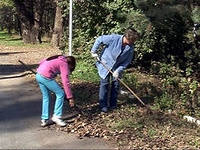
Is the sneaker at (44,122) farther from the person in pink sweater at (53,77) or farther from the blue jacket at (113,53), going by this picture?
the blue jacket at (113,53)

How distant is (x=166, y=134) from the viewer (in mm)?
7605

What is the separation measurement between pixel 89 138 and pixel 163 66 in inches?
206

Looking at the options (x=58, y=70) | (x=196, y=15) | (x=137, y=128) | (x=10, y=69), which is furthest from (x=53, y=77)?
(x=10, y=69)

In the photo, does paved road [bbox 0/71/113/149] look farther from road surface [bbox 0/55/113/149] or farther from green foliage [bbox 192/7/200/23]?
green foliage [bbox 192/7/200/23]

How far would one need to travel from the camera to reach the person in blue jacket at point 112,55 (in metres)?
8.73

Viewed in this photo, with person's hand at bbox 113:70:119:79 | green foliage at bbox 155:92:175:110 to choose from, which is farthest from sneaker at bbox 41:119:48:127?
green foliage at bbox 155:92:175:110

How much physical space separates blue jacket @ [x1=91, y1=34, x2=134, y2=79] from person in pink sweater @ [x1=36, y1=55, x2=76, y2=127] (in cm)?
103

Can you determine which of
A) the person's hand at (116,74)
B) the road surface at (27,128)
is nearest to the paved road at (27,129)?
the road surface at (27,128)

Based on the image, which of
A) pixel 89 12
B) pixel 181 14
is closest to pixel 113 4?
pixel 89 12

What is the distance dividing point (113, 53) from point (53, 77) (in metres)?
1.40

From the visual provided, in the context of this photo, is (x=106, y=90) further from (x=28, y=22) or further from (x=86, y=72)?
(x=28, y=22)

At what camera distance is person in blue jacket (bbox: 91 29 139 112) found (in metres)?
8.73

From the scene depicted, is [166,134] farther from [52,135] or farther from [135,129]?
[52,135]

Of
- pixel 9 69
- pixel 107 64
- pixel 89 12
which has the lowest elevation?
pixel 9 69
